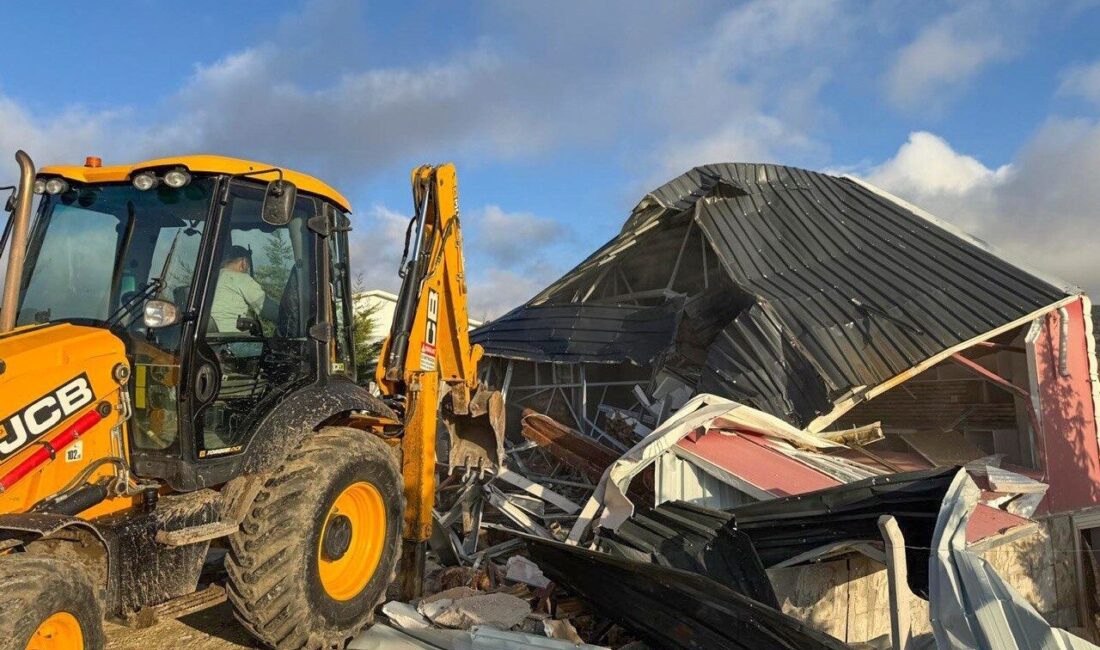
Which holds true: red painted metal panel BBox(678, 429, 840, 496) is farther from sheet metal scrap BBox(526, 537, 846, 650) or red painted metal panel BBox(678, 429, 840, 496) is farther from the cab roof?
the cab roof

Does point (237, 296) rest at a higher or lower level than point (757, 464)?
higher

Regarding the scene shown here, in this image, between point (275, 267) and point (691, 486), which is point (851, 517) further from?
point (275, 267)

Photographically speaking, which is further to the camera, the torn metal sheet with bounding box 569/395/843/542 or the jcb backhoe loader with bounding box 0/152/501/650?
the torn metal sheet with bounding box 569/395/843/542

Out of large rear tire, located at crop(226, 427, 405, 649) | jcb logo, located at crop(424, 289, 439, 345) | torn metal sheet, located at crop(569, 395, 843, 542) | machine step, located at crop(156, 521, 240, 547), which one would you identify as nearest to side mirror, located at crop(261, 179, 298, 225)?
large rear tire, located at crop(226, 427, 405, 649)

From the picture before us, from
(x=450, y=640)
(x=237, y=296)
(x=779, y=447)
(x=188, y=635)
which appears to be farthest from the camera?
(x=779, y=447)

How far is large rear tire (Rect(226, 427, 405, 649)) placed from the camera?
4.20 m

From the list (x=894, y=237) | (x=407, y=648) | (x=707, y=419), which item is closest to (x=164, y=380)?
(x=407, y=648)

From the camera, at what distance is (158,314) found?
159 inches

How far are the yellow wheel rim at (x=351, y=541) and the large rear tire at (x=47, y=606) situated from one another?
127 centimetres

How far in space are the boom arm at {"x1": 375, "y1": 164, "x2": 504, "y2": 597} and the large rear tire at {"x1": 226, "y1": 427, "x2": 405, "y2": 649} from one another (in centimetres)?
57

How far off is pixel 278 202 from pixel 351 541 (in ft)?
7.04

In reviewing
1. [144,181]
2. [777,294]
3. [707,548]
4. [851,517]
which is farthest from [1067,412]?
[144,181]

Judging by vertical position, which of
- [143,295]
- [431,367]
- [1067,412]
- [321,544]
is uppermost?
[143,295]

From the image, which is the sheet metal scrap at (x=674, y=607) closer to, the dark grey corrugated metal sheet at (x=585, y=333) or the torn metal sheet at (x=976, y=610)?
the torn metal sheet at (x=976, y=610)
